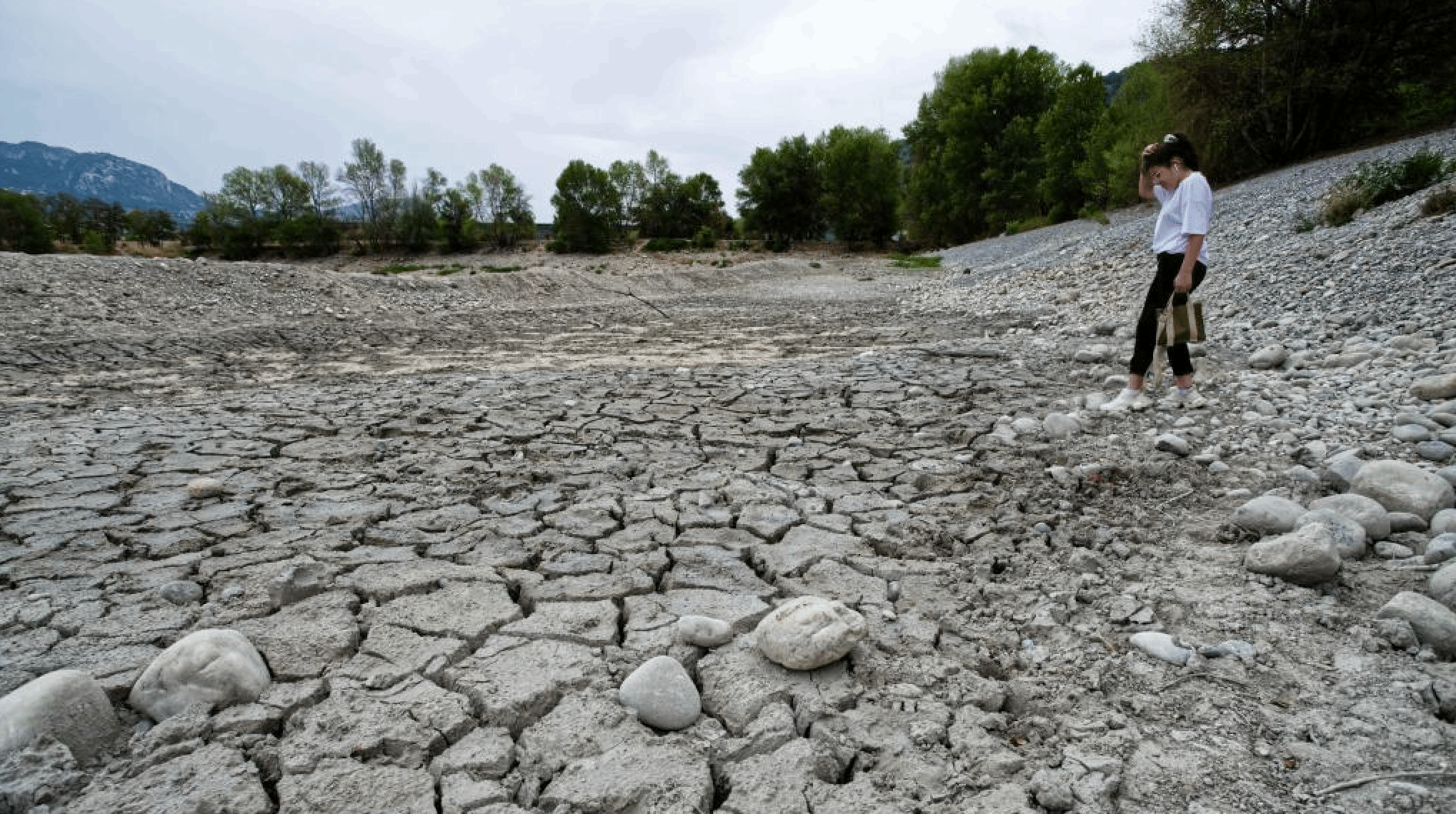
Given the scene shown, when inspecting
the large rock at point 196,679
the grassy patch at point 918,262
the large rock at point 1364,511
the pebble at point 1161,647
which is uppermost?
the grassy patch at point 918,262

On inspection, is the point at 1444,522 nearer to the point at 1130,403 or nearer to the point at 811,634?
the point at 1130,403

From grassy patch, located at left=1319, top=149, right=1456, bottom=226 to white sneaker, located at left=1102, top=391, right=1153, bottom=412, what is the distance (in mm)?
5763

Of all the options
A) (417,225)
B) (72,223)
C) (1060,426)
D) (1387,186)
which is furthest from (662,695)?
(72,223)

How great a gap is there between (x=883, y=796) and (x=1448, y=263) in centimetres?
645

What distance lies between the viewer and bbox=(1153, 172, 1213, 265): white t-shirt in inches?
145

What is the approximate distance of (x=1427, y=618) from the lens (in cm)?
177

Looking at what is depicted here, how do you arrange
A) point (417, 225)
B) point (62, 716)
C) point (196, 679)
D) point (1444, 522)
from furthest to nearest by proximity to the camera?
point (417, 225) → point (1444, 522) → point (196, 679) → point (62, 716)

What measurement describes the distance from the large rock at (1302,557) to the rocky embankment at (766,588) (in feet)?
0.04

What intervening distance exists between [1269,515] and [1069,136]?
31.5 m

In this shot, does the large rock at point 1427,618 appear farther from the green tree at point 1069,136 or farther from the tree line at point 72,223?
the tree line at point 72,223

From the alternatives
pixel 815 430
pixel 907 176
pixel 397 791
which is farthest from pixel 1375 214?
pixel 907 176

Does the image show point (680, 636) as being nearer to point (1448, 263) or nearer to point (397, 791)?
point (397, 791)

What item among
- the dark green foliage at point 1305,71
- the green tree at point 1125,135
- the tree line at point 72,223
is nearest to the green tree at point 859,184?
A: the green tree at point 1125,135

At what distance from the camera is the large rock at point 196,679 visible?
171 cm
